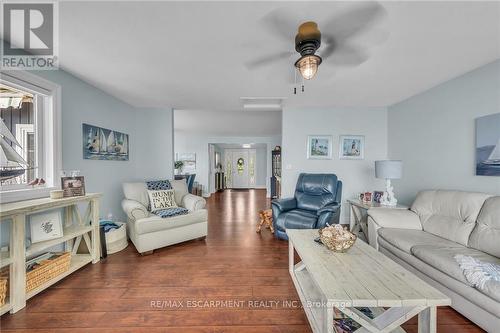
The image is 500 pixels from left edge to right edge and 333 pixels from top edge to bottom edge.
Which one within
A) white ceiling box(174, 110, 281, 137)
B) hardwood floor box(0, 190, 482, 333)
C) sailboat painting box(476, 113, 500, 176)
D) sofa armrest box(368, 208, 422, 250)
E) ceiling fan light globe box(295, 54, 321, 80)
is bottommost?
hardwood floor box(0, 190, 482, 333)

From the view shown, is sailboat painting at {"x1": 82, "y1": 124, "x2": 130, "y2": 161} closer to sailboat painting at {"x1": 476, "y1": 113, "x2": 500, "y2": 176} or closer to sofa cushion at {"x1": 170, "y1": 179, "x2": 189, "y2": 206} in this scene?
sofa cushion at {"x1": 170, "y1": 179, "x2": 189, "y2": 206}

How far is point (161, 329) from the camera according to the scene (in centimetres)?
147

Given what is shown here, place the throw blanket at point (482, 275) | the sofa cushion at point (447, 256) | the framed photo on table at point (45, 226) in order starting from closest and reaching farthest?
the throw blanket at point (482, 275) < the sofa cushion at point (447, 256) < the framed photo on table at point (45, 226)

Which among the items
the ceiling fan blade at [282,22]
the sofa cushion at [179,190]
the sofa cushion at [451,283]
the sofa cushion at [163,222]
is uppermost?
the ceiling fan blade at [282,22]

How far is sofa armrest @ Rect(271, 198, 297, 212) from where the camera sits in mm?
3129

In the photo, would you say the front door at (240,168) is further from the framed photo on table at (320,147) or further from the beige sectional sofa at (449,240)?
the beige sectional sofa at (449,240)

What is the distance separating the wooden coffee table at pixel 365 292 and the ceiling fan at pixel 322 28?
1.41m

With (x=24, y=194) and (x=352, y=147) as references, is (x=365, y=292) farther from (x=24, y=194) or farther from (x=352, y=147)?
(x=352, y=147)

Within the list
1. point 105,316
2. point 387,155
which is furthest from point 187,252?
point 387,155

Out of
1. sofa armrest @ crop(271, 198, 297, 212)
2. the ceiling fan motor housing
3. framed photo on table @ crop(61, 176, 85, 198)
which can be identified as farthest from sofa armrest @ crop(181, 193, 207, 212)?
the ceiling fan motor housing

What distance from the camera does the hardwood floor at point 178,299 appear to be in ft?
4.95

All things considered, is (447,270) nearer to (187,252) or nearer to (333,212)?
(333,212)

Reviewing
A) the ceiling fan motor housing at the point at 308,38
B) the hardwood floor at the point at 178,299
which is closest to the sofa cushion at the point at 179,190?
the hardwood floor at the point at 178,299

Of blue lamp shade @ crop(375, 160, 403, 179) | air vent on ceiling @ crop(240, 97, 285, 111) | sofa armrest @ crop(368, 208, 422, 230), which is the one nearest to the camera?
sofa armrest @ crop(368, 208, 422, 230)
